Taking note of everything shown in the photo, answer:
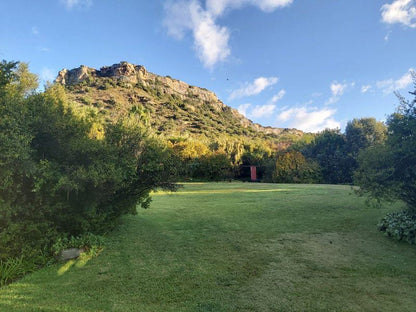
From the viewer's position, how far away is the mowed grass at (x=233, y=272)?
11.0 ft

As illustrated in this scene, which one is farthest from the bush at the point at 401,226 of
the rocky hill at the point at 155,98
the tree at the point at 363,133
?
the rocky hill at the point at 155,98

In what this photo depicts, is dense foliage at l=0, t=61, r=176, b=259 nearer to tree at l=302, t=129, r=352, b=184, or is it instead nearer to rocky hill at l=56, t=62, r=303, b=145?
tree at l=302, t=129, r=352, b=184

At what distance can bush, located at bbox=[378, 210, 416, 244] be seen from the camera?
5682 millimetres

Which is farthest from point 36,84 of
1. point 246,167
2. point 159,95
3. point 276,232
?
point 159,95

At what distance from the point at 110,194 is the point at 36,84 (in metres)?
3.66

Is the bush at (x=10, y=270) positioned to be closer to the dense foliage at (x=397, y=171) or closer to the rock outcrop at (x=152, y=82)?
the dense foliage at (x=397, y=171)

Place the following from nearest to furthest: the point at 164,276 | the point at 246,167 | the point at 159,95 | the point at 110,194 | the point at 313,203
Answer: the point at 164,276
the point at 110,194
the point at 313,203
the point at 246,167
the point at 159,95

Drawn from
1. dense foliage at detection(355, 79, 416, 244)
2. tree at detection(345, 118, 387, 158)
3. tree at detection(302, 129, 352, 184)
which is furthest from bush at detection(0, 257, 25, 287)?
tree at detection(345, 118, 387, 158)

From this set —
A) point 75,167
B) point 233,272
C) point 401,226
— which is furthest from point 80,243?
point 401,226

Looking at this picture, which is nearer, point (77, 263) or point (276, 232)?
point (77, 263)

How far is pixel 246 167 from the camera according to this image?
32750 mm

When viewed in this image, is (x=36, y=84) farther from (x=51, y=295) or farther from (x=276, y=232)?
(x=276, y=232)

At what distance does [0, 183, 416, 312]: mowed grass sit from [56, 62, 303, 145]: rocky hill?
40335mm

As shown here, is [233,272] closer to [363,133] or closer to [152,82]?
[363,133]
